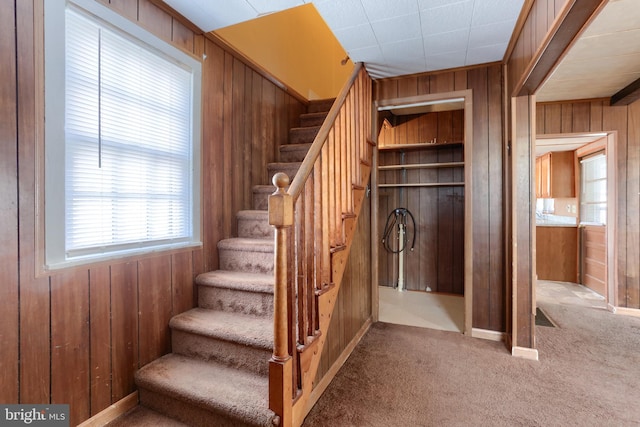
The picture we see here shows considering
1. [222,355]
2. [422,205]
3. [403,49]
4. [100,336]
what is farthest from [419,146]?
[100,336]

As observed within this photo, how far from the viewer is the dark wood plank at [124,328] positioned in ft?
5.49

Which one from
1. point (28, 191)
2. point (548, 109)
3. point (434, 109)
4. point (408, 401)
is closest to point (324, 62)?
point (434, 109)

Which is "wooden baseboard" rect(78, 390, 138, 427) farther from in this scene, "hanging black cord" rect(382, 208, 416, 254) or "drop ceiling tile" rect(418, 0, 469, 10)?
"hanging black cord" rect(382, 208, 416, 254)

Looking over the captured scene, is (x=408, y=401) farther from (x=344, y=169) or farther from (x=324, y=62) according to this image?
(x=324, y=62)

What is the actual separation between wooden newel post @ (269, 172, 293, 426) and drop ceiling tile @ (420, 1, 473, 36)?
64.4 inches

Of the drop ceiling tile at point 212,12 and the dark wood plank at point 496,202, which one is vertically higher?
the drop ceiling tile at point 212,12

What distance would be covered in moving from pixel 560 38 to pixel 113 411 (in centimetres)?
315

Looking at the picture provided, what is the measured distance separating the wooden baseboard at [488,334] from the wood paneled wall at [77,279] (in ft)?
8.27

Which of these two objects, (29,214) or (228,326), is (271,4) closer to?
(29,214)

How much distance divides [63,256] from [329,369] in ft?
5.76

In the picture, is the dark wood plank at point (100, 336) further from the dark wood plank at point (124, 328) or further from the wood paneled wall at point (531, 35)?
the wood paneled wall at point (531, 35)

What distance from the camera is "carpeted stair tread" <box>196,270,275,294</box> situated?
194 cm

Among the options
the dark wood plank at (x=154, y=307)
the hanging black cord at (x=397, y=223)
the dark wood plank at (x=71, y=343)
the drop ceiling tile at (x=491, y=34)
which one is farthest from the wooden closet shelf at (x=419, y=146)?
the dark wood plank at (x=71, y=343)

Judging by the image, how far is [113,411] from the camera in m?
1.65
